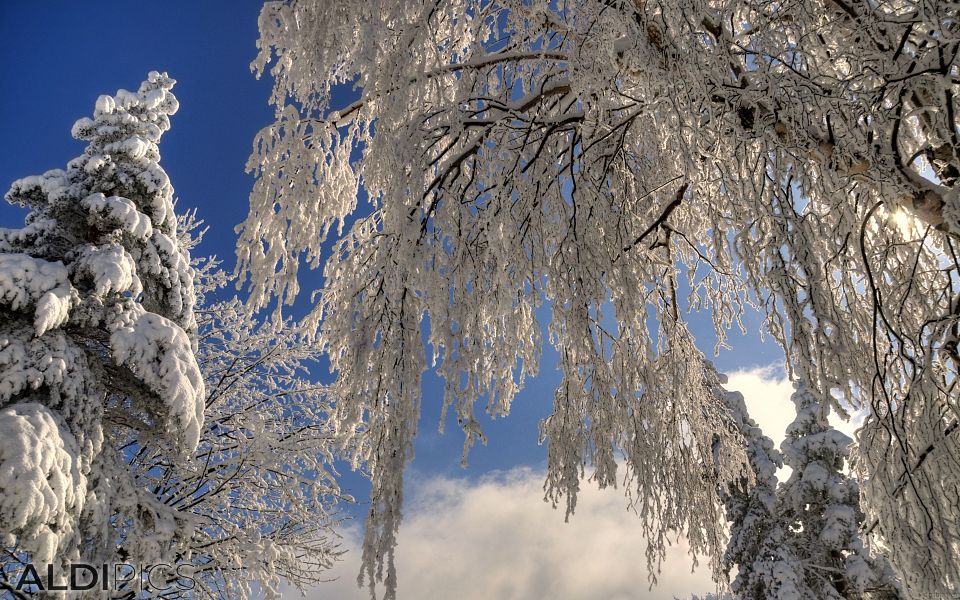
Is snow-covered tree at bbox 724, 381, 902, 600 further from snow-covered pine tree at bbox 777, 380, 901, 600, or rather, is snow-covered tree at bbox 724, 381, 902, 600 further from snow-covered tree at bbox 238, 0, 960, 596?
snow-covered tree at bbox 238, 0, 960, 596

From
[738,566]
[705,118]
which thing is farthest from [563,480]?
[738,566]

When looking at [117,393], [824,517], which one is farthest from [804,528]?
[117,393]

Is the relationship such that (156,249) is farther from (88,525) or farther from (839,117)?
(839,117)

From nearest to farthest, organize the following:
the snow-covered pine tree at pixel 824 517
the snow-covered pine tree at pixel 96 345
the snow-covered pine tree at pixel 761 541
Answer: the snow-covered pine tree at pixel 96 345, the snow-covered pine tree at pixel 824 517, the snow-covered pine tree at pixel 761 541

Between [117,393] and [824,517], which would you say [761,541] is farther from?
[117,393]

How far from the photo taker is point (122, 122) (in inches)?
283

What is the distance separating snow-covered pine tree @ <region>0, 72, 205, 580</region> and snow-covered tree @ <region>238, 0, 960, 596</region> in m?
2.65

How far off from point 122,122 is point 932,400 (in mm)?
8394

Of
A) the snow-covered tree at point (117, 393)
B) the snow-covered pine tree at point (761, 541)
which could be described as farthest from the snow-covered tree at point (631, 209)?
the snow-covered pine tree at point (761, 541)

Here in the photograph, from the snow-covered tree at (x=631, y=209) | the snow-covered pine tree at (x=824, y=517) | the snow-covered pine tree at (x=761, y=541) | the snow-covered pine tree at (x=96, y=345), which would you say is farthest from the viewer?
the snow-covered pine tree at (x=761, y=541)

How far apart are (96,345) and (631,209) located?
6.02 meters

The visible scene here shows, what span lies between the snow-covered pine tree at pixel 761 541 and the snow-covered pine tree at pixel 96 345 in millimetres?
9678

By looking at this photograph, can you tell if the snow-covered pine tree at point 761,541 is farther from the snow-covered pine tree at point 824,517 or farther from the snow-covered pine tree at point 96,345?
the snow-covered pine tree at point 96,345

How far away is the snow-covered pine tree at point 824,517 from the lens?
10.6 metres
